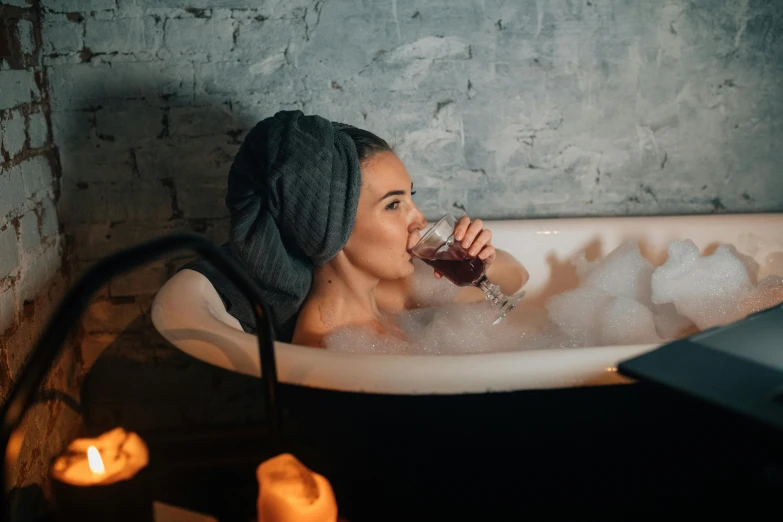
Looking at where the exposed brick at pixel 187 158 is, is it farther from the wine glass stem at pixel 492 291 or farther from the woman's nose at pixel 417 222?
the wine glass stem at pixel 492 291

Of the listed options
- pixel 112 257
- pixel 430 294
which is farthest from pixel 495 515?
pixel 112 257

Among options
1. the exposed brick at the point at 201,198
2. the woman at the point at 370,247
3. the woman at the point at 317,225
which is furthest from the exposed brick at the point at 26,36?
the woman at the point at 370,247

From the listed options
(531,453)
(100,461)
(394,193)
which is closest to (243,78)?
(394,193)

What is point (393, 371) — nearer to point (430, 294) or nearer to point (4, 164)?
point (430, 294)

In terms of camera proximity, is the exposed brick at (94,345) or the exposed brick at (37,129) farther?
the exposed brick at (94,345)

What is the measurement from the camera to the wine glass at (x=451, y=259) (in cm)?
141

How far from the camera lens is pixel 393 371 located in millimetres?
1054

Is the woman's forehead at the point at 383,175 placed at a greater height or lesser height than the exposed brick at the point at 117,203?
greater

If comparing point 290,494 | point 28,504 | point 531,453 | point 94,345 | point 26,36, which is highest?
point 26,36

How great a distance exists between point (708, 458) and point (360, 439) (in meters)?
0.58

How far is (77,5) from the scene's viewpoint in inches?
70.0

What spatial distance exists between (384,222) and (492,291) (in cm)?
28

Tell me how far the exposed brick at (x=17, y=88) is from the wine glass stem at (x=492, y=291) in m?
1.14

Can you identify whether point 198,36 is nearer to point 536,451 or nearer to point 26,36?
point 26,36
